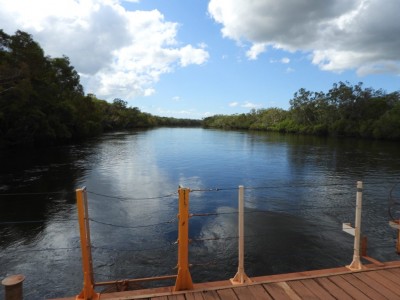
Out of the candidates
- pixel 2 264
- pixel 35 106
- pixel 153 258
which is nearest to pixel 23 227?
pixel 2 264

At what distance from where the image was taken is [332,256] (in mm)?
8906

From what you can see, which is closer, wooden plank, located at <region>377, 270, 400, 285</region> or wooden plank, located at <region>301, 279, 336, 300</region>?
wooden plank, located at <region>301, 279, 336, 300</region>

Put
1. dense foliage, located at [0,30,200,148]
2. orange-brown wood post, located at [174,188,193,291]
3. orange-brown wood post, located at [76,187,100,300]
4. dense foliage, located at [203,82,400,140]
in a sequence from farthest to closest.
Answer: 1. dense foliage, located at [203,82,400,140]
2. dense foliage, located at [0,30,200,148]
3. orange-brown wood post, located at [174,188,193,291]
4. orange-brown wood post, located at [76,187,100,300]

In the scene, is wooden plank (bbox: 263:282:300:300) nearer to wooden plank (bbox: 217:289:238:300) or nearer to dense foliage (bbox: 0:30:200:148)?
wooden plank (bbox: 217:289:238:300)

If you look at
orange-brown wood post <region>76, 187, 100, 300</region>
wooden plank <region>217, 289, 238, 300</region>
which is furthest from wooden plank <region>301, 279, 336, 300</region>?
orange-brown wood post <region>76, 187, 100, 300</region>

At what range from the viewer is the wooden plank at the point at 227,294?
12.0ft

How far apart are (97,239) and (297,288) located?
7732mm

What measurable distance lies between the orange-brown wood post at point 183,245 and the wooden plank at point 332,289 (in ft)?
5.36

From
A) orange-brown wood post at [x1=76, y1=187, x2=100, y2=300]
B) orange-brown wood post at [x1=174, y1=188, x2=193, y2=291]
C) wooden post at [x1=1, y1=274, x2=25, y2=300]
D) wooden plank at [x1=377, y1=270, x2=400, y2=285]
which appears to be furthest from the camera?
wooden plank at [x1=377, y1=270, x2=400, y2=285]

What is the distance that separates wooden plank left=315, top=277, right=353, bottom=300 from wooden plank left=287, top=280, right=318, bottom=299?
0.78 feet

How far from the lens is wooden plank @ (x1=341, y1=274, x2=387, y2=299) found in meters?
3.69

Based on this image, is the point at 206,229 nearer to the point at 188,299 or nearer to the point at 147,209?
the point at 147,209

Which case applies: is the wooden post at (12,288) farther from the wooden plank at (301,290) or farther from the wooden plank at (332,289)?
the wooden plank at (332,289)

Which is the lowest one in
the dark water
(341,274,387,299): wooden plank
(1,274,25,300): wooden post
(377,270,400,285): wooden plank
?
the dark water
